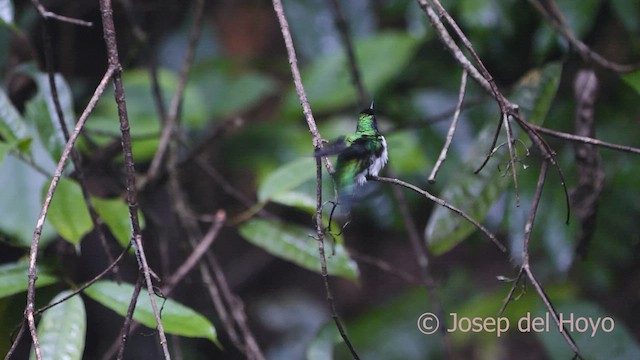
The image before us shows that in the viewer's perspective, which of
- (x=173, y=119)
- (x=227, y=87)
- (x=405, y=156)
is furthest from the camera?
(x=227, y=87)

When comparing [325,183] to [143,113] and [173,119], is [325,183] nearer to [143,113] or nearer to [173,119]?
[173,119]

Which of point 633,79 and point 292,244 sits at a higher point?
point 633,79

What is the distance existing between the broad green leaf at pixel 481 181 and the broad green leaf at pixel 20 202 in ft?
2.46

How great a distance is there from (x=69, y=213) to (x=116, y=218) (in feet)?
0.34

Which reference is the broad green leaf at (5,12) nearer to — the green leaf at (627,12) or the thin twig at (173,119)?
the thin twig at (173,119)

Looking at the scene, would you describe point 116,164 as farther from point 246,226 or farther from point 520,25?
point 520,25

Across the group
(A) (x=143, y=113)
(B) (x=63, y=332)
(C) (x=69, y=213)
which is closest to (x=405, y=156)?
(A) (x=143, y=113)

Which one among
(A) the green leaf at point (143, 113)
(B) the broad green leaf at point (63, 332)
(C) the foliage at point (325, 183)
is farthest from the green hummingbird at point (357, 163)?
(A) the green leaf at point (143, 113)

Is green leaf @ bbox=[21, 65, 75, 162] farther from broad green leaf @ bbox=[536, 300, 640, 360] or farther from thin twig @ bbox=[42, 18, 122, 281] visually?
broad green leaf @ bbox=[536, 300, 640, 360]

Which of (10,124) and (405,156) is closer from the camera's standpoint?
(10,124)

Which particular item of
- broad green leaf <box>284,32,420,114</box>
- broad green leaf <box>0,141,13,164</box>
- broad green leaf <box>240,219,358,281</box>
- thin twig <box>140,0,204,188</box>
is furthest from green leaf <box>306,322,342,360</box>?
broad green leaf <box>284,32,420,114</box>

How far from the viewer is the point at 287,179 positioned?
1.34 metres

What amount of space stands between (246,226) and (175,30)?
1.26 metres

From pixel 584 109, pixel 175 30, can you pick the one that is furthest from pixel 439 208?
pixel 175 30
